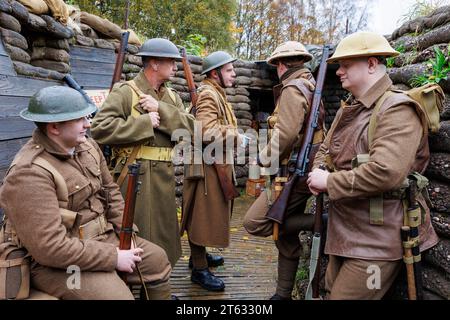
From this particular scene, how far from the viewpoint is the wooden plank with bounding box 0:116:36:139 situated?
3.55 metres

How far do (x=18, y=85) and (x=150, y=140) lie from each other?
5.37 feet

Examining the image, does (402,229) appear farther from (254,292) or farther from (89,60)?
(89,60)

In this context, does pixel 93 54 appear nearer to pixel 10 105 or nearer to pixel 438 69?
pixel 10 105

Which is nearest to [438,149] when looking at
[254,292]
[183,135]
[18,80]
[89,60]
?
[183,135]

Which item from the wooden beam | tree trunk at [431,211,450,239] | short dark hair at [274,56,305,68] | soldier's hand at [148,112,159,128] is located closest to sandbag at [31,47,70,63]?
the wooden beam

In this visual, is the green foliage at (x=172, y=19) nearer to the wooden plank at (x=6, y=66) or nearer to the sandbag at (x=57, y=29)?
the sandbag at (x=57, y=29)

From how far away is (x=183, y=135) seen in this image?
3.55m

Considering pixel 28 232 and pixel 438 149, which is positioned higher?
pixel 438 149

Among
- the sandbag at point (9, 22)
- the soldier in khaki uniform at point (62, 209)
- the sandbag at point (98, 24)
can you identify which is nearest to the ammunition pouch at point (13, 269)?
the soldier in khaki uniform at point (62, 209)

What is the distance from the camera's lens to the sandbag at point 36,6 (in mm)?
4508

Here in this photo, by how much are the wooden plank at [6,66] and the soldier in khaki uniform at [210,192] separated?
1.83 m

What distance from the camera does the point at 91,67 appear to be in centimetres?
629

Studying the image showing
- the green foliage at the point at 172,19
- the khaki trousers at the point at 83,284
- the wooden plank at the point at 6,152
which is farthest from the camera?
the green foliage at the point at 172,19

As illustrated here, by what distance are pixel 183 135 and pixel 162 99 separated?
1.24ft
